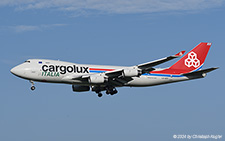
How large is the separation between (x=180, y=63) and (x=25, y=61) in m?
22.6

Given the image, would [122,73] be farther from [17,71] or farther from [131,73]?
[17,71]

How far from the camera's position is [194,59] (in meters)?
66.9

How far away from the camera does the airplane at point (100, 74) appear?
190ft

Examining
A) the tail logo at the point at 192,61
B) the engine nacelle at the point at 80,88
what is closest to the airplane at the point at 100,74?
the engine nacelle at the point at 80,88

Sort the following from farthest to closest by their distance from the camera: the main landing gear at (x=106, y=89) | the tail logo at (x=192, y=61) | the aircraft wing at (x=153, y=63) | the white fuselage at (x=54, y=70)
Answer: the tail logo at (x=192, y=61)
the main landing gear at (x=106, y=89)
the white fuselage at (x=54, y=70)
the aircraft wing at (x=153, y=63)

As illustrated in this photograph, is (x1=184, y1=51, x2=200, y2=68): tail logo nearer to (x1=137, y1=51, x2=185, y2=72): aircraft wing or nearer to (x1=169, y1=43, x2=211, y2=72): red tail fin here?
(x1=169, y1=43, x2=211, y2=72): red tail fin

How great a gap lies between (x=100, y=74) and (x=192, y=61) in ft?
51.4

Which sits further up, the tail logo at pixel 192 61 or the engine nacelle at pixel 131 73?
the tail logo at pixel 192 61

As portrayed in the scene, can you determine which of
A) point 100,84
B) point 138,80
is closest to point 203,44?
point 138,80

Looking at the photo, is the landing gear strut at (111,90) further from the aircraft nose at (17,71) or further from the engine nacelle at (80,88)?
the aircraft nose at (17,71)

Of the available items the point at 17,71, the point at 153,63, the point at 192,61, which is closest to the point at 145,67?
the point at 153,63

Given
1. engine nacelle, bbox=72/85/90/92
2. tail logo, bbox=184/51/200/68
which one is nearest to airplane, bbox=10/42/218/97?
engine nacelle, bbox=72/85/90/92

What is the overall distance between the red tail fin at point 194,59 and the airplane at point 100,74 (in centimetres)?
52

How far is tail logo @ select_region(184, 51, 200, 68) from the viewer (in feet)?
→ 218
